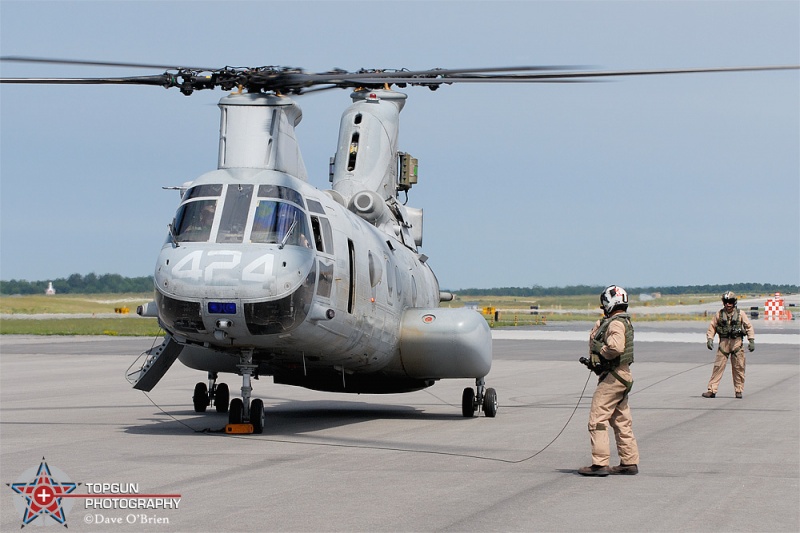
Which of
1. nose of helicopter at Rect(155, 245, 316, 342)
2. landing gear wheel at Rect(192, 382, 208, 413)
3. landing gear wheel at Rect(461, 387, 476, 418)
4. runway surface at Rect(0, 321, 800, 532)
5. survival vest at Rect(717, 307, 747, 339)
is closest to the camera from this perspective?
runway surface at Rect(0, 321, 800, 532)

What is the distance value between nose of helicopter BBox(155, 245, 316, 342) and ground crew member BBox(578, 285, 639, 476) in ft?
13.5

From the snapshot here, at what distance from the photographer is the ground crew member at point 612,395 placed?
12398 millimetres

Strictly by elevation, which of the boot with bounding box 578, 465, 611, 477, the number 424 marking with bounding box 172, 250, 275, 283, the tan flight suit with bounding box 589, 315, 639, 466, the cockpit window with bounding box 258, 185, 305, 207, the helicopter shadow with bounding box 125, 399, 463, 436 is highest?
the cockpit window with bounding box 258, 185, 305, 207

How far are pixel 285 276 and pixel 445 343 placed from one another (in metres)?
4.74

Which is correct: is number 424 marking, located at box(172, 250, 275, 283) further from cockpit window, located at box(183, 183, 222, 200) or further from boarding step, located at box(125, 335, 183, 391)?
boarding step, located at box(125, 335, 183, 391)

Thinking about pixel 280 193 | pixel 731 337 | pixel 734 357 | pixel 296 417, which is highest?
pixel 280 193

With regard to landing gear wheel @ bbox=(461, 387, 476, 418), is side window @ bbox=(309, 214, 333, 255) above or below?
above

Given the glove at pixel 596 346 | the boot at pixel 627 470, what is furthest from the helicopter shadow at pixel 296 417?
the boot at pixel 627 470

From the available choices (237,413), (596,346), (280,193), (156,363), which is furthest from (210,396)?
(596,346)

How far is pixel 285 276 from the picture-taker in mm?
14781

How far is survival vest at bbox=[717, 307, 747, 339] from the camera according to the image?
24656 millimetres

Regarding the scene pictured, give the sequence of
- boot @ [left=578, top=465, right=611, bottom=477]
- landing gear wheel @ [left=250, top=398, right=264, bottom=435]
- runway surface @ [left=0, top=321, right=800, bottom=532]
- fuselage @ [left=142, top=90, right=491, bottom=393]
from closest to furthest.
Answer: runway surface @ [left=0, top=321, right=800, bottom=532] → boot @ [left=578, top=465, right=611, bottom=477] → fuselage @ [left=142, top=90, right=491, bottom=393] → landing gear wheel @ [left=250, top=398, right=264, bottom=435]

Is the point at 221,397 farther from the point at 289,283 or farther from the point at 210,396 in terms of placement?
the point at 289,283

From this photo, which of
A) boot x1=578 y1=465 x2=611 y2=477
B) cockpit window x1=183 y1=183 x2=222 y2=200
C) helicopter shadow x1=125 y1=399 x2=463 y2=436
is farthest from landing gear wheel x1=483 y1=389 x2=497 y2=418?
boot x1=578 y1=465 x2=611 y2=477
